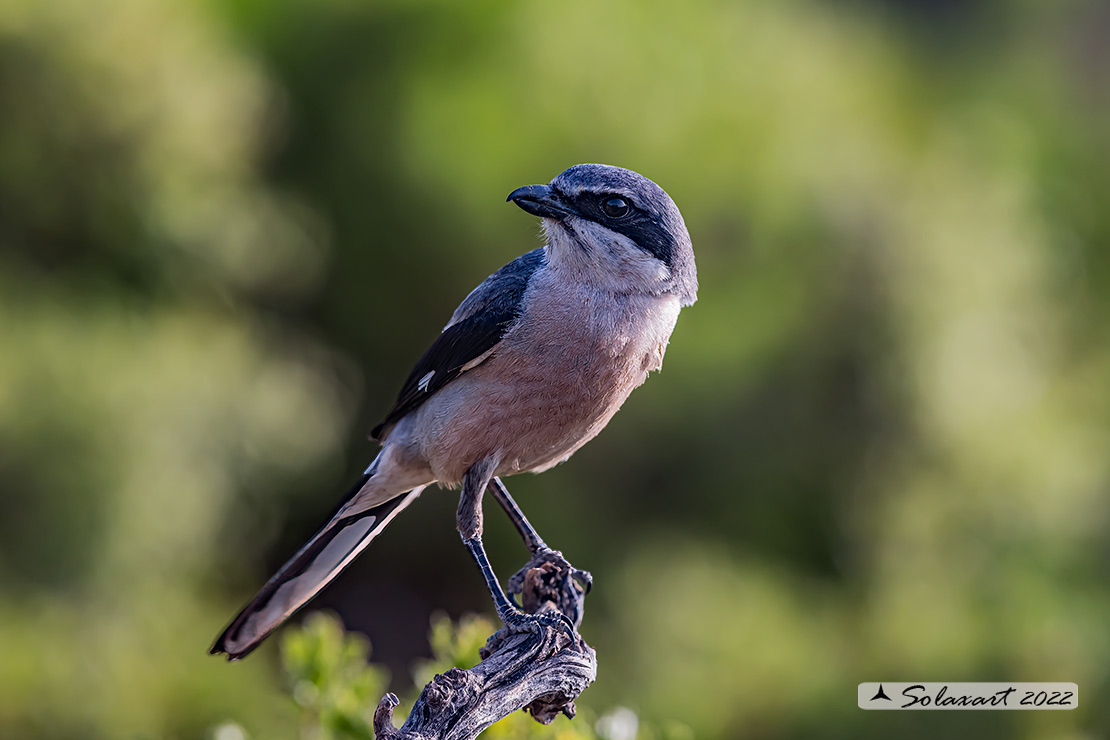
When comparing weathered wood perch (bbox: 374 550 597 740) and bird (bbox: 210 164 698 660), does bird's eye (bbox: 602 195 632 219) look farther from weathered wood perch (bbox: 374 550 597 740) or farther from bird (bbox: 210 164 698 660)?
weathered wood perch (bbox: 374 550 597 740)

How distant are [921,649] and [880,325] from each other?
2240 mm

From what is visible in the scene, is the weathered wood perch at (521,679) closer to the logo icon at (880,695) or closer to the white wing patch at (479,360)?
the white wing patch at (479,360)

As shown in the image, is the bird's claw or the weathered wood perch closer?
the weathered wood perch

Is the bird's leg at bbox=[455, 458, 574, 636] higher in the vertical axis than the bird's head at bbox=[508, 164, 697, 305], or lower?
lower

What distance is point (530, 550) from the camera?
3064 millimetres

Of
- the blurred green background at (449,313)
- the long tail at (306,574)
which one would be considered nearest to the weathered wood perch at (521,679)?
the long tail at (306,574)

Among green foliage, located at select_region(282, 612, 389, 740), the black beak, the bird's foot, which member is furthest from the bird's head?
green foliage, located at select_region(282, 612, 389, 740)

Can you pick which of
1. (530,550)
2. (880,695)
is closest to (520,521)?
(530,550)

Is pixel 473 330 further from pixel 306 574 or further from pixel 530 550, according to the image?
pixel 306 574

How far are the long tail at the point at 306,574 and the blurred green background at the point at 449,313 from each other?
2570 mm

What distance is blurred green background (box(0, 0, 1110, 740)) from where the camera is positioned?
18.3 feet

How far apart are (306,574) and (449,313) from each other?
4487mm

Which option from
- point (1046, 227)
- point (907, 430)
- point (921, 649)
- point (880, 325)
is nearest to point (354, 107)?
point (880, 325)

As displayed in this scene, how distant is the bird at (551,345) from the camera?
8.57ft
